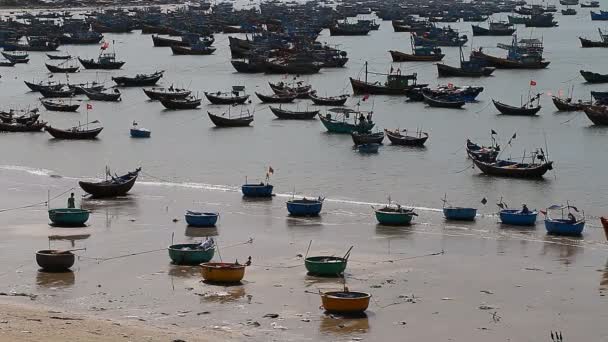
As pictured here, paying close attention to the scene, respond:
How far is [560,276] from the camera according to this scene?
26812mm

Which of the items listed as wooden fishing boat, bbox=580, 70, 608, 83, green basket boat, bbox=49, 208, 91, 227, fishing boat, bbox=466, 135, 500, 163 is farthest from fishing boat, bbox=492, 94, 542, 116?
green basket boat, bbox=49, 208, 91, 227

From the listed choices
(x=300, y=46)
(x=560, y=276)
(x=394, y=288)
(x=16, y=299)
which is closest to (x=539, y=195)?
(x=560, y=276)

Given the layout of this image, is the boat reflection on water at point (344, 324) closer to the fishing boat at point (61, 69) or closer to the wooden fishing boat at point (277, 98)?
the wooden fishing boat at point (277, 98)

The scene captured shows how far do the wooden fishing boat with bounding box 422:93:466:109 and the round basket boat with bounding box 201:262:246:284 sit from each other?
42902 millimetres

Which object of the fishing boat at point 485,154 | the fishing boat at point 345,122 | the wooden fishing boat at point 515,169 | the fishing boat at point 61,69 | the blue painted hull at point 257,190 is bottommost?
the fishing boat at point 61,69

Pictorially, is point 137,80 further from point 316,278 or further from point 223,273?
point 223,273

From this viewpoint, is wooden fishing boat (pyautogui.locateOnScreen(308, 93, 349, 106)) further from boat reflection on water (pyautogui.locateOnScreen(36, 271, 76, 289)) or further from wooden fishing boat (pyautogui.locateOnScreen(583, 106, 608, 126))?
boat reflection on water (pyautogui.locateOnScreen(36, 271, 76, 289))

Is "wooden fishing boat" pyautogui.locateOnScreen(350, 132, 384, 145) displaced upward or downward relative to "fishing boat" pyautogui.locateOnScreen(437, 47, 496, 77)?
upward

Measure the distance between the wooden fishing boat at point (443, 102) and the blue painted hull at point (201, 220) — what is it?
36.1 metres

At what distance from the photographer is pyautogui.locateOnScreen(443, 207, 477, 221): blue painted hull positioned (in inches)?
1330

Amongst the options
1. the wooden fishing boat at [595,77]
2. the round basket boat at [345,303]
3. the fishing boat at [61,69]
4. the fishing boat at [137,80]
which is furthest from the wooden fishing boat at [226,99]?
the round basket boat at [345,303]

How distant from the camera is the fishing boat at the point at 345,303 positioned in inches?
890

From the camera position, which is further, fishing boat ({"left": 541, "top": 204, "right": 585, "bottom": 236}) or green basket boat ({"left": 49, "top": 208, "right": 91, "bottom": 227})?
green basket boat ({"left": 49, "top": 208, "right": 91, "bottom": 227})

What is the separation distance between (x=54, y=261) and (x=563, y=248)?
13098mm
